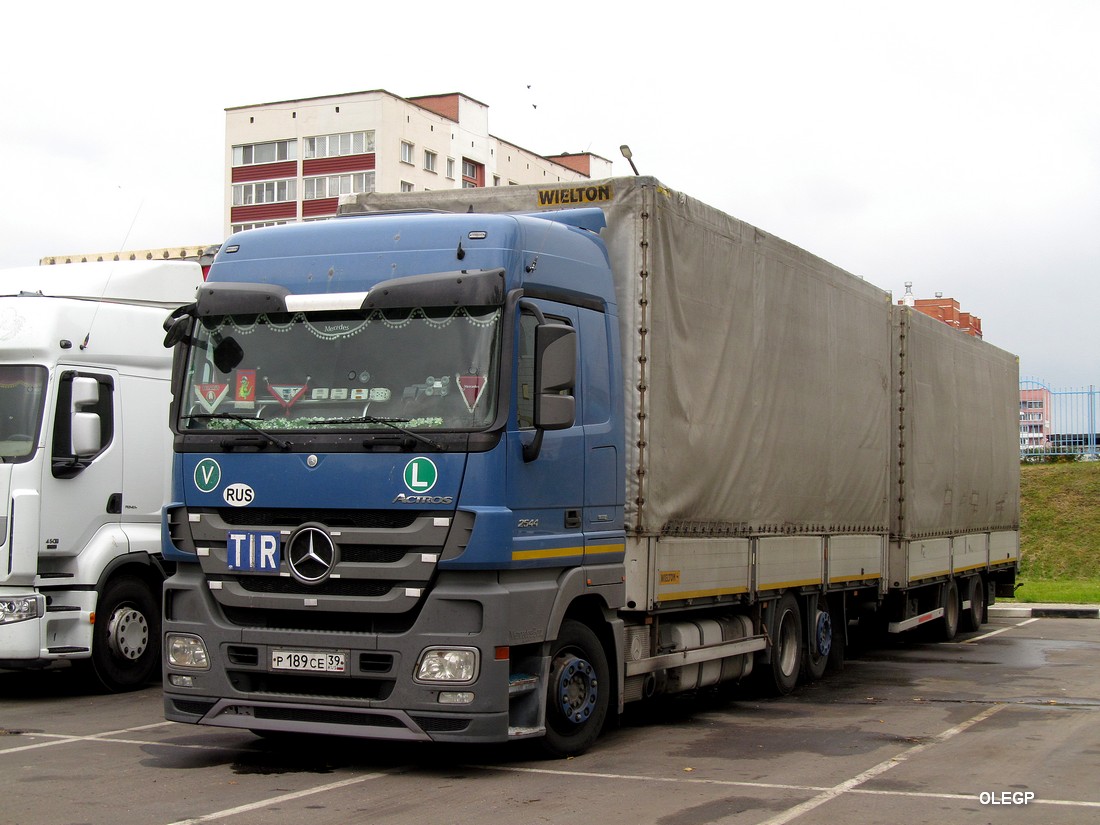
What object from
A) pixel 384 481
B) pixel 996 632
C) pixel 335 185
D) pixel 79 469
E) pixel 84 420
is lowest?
pixel 996 632

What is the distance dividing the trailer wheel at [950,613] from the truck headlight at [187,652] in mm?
11941

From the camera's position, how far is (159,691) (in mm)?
12078

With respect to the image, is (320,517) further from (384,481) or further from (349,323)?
(349,323)

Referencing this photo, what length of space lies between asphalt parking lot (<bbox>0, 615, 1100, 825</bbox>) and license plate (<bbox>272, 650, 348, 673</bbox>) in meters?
0.65

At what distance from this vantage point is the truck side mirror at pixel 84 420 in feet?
36.7

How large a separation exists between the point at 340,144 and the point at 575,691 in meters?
57.9

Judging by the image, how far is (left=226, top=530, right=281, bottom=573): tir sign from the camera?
8039 mm

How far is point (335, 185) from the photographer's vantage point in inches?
2518

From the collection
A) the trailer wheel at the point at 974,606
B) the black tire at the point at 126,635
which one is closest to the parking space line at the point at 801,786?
the black tire at the point at 126,635

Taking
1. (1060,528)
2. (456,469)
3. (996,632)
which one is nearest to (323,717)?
(456,469)

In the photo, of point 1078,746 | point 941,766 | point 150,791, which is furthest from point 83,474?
point 1078,746

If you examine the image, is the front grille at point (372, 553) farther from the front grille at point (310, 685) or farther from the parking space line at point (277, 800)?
the parking space line at point (277, 800)

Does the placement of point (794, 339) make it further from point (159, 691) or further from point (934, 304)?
point (934, 304)

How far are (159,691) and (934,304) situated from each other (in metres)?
67.5
